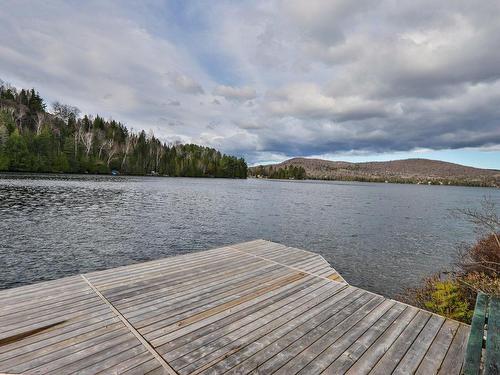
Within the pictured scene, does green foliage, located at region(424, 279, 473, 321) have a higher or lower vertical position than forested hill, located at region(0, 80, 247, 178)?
lower

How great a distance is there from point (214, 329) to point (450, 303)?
6.54m

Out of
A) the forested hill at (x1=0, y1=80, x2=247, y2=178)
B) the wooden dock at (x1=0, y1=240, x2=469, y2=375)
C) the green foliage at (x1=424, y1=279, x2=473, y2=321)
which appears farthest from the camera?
the forested hill at (x1=0, y1=80, x2=247, y2=178)

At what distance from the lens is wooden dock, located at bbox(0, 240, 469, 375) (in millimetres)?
3555

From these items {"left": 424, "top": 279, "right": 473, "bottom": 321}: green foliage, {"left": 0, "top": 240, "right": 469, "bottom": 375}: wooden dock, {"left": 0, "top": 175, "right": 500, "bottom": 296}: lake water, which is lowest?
{"left": 0, "top": 175, "right": 500, "bottom": 296}: lake water

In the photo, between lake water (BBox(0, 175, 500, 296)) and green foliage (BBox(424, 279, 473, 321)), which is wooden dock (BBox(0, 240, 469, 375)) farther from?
lake water (BBox(0, 175, 500, 296))

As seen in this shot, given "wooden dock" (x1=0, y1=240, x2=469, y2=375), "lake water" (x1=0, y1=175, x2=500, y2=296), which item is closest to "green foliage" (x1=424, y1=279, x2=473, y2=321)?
"wooden dock" (x1=0, y1=240, x2=469, y2=375)

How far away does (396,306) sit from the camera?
17.9ft

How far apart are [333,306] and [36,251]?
44.9 feet

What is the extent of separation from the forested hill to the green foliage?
7989 centimetres

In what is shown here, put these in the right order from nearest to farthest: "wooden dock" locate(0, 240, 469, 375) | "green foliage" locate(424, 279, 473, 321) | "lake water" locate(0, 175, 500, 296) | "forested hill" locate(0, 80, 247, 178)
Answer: "wooden dock" locate(0, 240, 469, 375)
"green foliage" locate(424, 279, 473, 321)
"lake water" locate(0, 175, 500, 296)
"forested hill" locate(0, 80, 247, 178)

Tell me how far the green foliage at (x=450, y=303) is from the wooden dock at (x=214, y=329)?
7.58 feet

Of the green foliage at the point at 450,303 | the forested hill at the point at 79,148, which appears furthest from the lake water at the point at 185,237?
the forested hill at the point at 79,148

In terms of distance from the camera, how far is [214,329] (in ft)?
14.4

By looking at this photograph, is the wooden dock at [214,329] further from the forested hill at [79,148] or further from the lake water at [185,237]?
the forested hill at [79,148]
